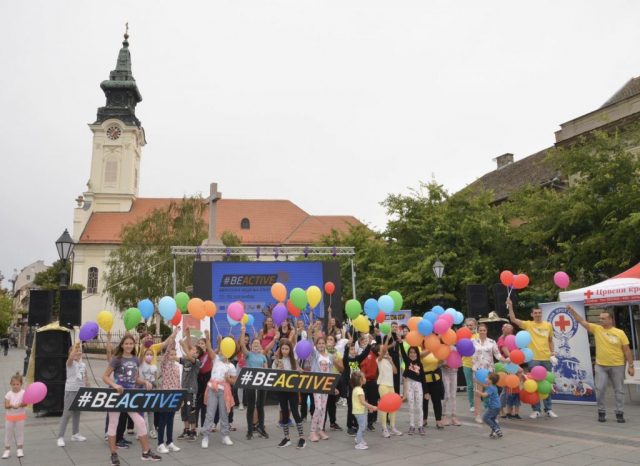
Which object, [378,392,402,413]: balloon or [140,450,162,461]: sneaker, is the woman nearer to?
[378,392,402,413]: balloon

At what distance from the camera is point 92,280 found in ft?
178

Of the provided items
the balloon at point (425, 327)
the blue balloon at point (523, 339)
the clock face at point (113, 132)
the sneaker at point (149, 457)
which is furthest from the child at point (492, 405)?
the clock face at point (113, 132)

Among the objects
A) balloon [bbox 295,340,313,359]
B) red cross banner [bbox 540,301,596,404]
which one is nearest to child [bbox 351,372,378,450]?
balloon [bbox 295,340,313,359]

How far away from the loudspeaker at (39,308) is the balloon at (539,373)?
1073cm

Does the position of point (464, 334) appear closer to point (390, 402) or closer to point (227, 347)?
point (390, 402)

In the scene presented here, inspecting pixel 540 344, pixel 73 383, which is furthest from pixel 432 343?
pixel 73 383

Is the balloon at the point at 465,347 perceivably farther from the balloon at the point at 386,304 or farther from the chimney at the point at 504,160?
the chimney at the point at 504,160

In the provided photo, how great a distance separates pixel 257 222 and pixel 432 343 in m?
48.4

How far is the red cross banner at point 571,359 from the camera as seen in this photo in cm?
1029

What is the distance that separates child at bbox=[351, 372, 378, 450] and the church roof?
43.6 meters

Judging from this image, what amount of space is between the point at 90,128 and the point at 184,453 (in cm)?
5871

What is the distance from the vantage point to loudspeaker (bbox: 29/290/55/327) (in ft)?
38.3

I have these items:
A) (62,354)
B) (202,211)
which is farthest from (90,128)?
(62,354)

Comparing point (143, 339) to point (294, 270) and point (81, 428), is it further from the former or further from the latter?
point (294, 270)
